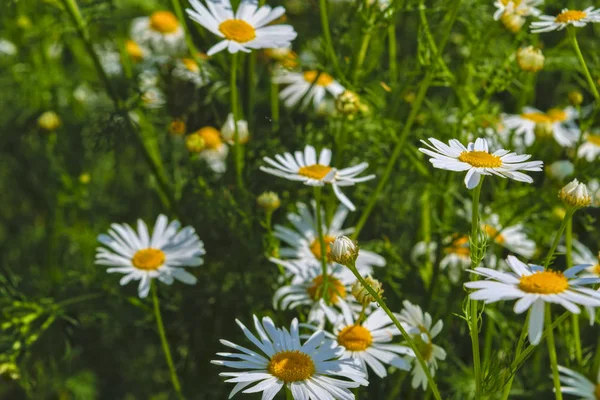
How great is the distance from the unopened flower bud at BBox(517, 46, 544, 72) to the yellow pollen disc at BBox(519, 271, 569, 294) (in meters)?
0.71

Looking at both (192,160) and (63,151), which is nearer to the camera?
(192,160)

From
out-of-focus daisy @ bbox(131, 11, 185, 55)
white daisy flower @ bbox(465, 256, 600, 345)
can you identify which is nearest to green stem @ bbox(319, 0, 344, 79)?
white daisy flower @ bbox(465, 256, 600, 345)

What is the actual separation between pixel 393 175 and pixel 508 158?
0.84 m

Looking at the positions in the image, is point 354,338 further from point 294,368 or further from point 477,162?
point 477,162

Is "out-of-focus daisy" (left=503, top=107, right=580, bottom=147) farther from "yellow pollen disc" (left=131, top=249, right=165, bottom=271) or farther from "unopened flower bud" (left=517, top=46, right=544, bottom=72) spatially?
"yellow pollen disc" (left=131, top=249, right=165, bottom=271)

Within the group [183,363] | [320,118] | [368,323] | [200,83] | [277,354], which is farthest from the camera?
[320,118]

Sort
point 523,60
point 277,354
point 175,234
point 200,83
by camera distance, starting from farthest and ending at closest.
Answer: point 200,83 < point 175,234 < point 523,60 < point 277,354

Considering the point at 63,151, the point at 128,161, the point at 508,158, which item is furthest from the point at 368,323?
the point at 128,161

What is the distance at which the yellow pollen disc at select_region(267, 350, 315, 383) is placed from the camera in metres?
1.23

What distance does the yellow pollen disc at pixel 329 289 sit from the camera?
1.57 metres

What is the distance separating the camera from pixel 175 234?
1826mm

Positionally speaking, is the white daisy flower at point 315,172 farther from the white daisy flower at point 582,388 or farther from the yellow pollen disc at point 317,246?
the white daisy flower at point 582,388

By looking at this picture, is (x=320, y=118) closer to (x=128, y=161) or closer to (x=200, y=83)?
(x=200, y=83)

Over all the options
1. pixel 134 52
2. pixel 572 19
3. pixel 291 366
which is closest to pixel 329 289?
pixel 291 366
